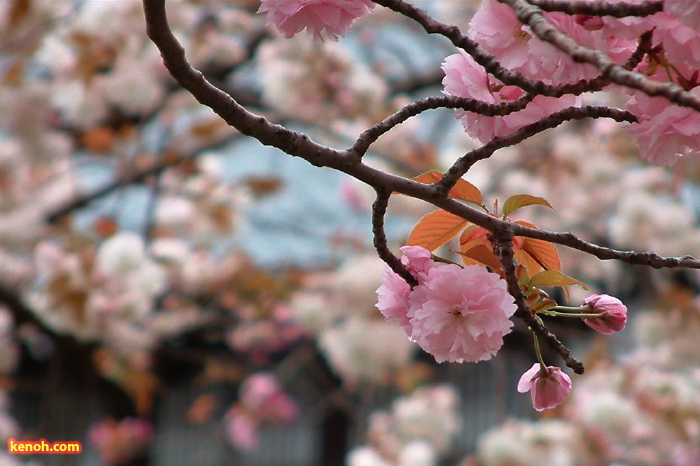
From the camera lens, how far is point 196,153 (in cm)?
311

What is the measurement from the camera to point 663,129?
554mm

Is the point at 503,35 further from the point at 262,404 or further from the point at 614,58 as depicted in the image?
the point at 262,404

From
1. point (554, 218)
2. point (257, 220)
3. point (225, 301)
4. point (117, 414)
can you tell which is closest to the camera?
point (554, 218)

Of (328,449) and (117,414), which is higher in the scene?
(117,414)

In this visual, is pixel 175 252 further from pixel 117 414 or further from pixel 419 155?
pixel 117 414

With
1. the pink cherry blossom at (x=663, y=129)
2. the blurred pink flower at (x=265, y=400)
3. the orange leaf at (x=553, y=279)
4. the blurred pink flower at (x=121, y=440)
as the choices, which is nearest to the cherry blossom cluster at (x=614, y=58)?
the pink cherry blossom at (x=663, y=129)

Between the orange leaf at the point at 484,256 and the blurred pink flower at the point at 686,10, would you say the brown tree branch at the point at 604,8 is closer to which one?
the blurred pink flower at the point at 686,10

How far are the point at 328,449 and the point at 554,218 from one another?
7.59 ft

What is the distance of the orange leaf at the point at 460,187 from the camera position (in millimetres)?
623

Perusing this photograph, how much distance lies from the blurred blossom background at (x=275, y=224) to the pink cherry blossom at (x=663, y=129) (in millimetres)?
1911

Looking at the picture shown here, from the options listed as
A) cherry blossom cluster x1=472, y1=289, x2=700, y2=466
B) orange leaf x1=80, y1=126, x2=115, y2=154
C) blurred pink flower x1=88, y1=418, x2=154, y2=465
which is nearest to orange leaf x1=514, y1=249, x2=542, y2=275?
cherry blossom cluster x1=472, y1=289, x2=700, y2=466

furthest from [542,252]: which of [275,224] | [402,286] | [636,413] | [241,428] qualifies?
[241,428]

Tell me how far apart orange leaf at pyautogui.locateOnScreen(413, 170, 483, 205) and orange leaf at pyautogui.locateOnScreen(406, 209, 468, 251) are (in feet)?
0.06

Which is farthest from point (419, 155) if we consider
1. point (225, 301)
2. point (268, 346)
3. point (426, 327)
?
point (426, 327)
